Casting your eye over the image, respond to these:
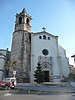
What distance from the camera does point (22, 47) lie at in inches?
1389

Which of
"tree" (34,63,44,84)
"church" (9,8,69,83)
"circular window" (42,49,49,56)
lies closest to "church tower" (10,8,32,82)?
"church" (9,8,69,83)

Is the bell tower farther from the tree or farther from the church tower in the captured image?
the tree

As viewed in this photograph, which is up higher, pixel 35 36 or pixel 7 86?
pixel 35 36

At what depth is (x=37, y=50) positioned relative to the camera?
36375 millimetres

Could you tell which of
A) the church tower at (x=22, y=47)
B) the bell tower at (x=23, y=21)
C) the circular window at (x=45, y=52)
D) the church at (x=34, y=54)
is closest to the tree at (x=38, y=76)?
the church at (x=34, y=54)

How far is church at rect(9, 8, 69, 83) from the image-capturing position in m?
33.8

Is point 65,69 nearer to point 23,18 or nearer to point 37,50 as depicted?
point 37,50

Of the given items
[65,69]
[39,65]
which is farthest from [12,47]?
[65,69]

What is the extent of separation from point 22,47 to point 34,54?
Answer: 348 cm

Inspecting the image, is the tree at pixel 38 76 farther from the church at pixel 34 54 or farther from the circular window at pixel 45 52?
the circular window at pixel 45 52

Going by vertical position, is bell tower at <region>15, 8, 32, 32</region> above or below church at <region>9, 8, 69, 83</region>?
above

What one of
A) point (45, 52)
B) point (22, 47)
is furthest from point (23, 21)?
point (45, 52)

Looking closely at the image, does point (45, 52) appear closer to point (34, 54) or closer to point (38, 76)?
point (34, 54)

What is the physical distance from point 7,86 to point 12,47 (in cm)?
1807
